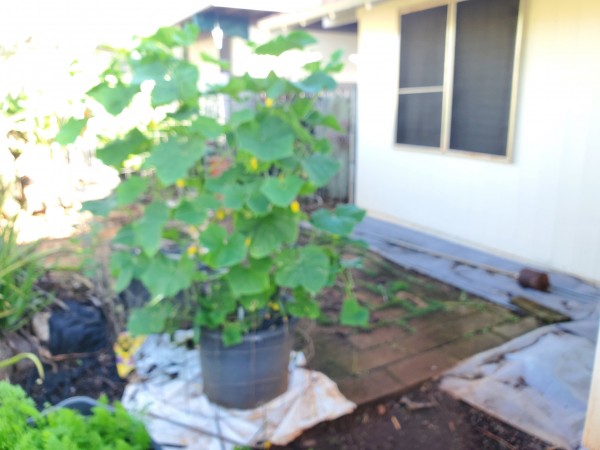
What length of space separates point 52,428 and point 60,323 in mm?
1836

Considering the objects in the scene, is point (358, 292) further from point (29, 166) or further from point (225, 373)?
point (29, 166)

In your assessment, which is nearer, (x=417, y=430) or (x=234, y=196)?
(x=234, y=196)

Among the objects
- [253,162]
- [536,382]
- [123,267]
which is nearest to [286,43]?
[253,162]

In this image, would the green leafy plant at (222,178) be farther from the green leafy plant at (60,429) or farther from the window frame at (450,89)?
the window frame at (450,89)

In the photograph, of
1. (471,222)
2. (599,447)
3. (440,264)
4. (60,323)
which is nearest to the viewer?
(599,447)

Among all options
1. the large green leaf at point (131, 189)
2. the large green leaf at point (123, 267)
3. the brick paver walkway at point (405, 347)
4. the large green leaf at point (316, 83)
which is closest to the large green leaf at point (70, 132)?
the large green leaf at point (131, 189)

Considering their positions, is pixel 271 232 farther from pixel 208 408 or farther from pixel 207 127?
pixel 208 408

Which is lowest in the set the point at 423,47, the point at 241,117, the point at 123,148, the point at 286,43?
the point at 123,148

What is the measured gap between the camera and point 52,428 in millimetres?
1132

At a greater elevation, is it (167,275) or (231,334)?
(167,275)

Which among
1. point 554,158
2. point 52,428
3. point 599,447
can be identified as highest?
point 554,158

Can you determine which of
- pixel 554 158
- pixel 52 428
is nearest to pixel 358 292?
pixel 554 158

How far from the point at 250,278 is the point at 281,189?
0.39 meters

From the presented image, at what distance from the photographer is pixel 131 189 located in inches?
78.7
